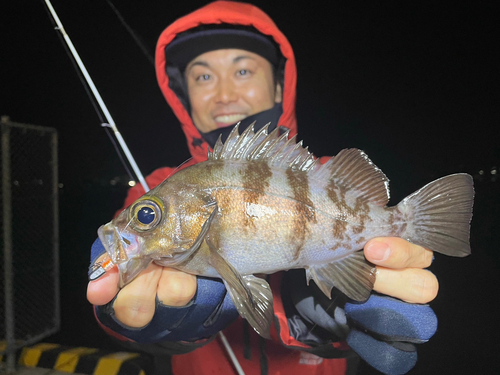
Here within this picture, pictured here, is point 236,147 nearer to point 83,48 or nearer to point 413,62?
point 83,48

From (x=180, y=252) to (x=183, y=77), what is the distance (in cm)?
128

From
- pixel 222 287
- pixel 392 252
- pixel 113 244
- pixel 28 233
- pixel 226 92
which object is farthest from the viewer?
pixel 28 233

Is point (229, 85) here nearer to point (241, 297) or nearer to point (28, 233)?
point (241, 297)

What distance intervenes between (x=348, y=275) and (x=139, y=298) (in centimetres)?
59

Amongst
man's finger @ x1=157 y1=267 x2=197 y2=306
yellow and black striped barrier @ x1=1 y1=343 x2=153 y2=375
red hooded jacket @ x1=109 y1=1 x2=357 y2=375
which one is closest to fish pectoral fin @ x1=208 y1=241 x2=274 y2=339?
man's finger @ x1=157 y1=267 x2=197 y2=306

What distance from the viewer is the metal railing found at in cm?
166

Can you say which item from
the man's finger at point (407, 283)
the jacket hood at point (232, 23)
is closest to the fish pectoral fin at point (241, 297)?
the man's finger at point (407, 283)

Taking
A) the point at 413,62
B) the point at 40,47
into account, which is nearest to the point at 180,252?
the point at 40,47

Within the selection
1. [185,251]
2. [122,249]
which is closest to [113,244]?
[122,249]

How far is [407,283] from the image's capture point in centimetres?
81

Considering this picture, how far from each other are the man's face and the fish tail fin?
3.23 ft

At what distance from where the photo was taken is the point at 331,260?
2.52 feet

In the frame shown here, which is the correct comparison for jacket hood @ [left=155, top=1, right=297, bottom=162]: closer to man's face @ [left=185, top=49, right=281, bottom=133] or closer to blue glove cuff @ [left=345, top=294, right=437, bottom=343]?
man's face @ [left=185, top=49, right=281, bottom=133]

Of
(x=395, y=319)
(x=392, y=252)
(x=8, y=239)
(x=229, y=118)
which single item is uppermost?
(x=229, y=118)
